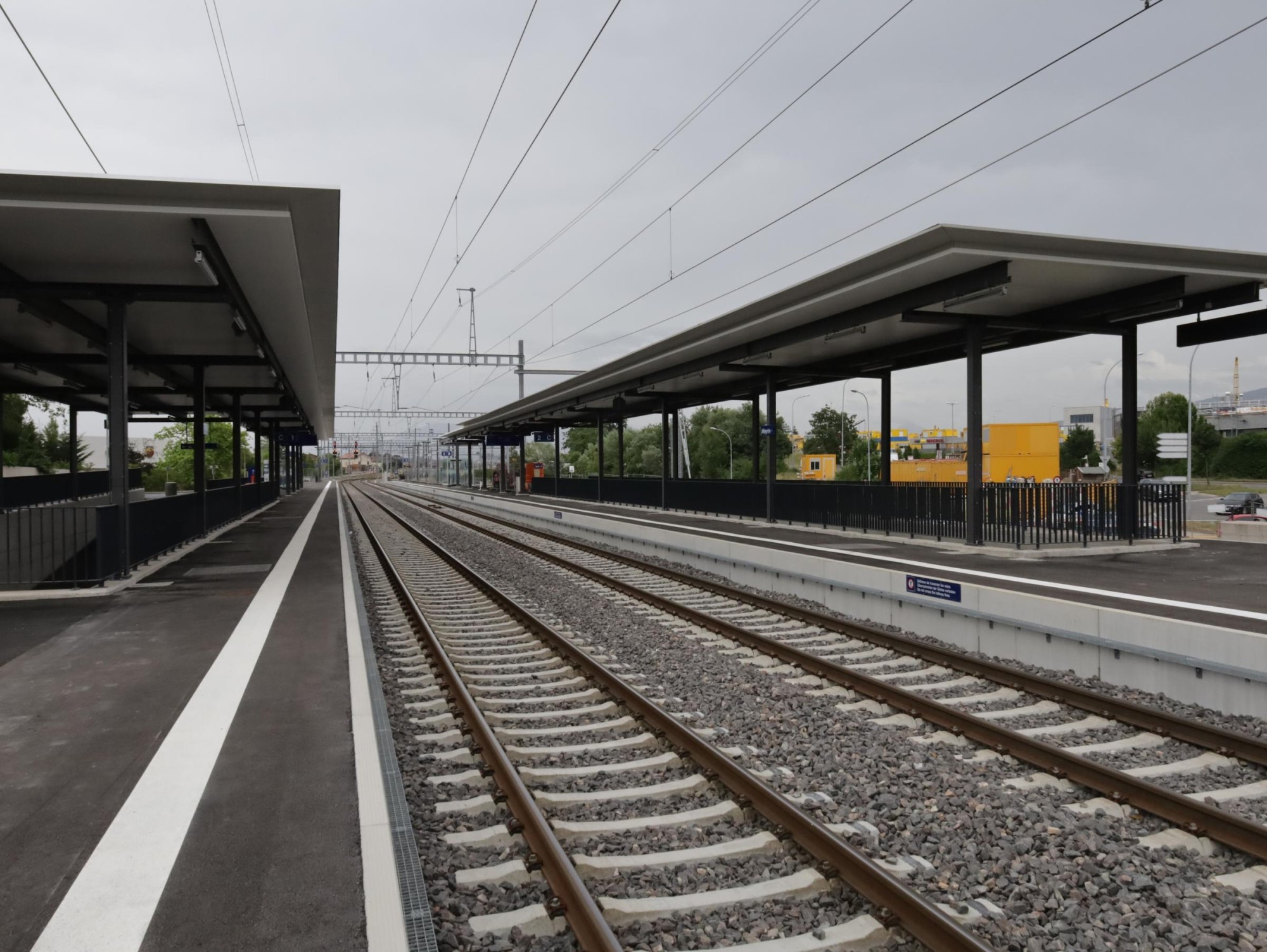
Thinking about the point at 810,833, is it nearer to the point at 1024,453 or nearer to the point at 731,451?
the point at 1024,453

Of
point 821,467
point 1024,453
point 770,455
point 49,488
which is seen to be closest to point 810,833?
point 770,455

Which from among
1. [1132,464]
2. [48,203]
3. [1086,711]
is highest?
[48,203]

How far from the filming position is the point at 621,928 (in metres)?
3.65

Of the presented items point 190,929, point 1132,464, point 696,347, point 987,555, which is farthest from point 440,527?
point 190,929

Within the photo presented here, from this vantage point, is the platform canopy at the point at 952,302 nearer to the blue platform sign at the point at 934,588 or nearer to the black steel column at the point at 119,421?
the blue platform sign at the point at 934,588

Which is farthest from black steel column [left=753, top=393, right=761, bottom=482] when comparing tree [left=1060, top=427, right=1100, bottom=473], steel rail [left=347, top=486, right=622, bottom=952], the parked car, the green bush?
tree [left=1060, top=427, right=1100, bottom=473]

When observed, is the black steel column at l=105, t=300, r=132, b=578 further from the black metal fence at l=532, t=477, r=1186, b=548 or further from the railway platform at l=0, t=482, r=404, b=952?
the black metal fence at l=532, t=477, r=1186, b=548

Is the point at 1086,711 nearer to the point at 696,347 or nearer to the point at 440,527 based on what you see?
the point at 696,347

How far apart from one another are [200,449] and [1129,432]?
22.4 m

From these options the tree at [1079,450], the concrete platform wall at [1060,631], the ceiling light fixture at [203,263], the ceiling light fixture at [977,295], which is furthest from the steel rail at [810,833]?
the tree at [1079,450]

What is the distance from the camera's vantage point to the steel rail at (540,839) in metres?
3.41

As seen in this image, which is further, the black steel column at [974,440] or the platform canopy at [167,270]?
the black steel column at [974,440]

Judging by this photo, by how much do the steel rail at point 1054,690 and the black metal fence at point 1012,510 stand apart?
6442 mm

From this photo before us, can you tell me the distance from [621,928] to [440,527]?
2560 cm
